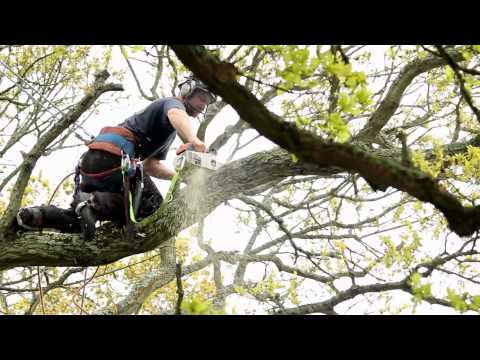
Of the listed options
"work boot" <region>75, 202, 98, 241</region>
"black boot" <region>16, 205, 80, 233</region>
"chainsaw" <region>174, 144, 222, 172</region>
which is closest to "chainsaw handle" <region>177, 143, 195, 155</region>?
"chainsaw" <region>174, 144, 222, 172</region>

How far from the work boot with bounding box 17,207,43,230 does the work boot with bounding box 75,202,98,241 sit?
0.94 ft

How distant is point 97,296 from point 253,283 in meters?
2.57

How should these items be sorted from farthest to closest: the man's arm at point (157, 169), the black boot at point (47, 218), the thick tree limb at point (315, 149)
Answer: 1. the man's arm at point (157, 169)
2. the black boot at point (47, 218)
3. the thick tree limb at point (315, 149)

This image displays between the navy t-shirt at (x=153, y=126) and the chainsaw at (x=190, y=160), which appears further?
the navy t-shirt at (x=153, y=126)

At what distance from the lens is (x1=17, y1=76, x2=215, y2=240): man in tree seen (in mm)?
3590

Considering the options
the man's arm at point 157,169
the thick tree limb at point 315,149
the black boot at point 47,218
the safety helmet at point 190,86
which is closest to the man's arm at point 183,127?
the safety helmet at point 190,86

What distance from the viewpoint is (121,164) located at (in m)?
3.68

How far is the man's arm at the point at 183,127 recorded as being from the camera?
3.58 meters

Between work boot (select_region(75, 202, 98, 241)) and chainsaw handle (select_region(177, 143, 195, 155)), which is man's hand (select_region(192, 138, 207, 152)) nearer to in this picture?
chainsaw handle (select_region(177, 143, 195, 155))

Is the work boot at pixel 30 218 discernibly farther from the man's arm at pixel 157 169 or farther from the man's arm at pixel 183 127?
the man's arm at pixel 183 127

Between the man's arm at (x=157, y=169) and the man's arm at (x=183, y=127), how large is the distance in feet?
2.08
